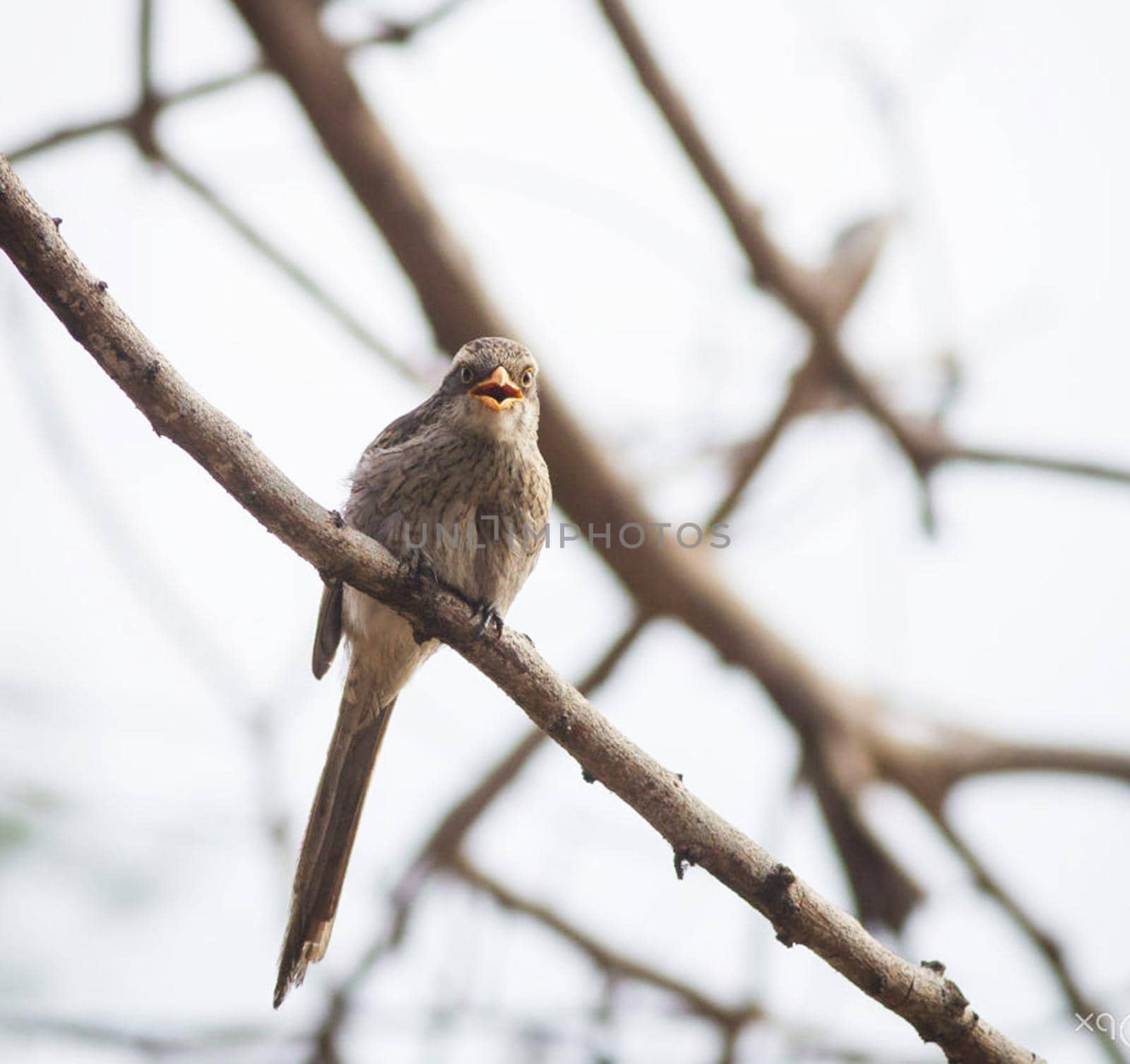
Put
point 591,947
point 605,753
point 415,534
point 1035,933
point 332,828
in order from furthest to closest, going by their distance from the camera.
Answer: point 591,947, point 1035,933, point 332,828, point 415,534, point 605,753

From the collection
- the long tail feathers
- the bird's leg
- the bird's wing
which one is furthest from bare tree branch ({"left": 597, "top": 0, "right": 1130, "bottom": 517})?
the bird's leg

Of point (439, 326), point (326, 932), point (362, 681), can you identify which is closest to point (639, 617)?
point (439, 326)

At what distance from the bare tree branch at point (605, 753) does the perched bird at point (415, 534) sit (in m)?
0.49

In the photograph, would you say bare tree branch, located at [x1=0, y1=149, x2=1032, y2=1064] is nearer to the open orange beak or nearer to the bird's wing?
the open orange beak

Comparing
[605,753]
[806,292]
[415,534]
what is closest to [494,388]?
[415,534]

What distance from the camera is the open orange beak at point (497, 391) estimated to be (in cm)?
367

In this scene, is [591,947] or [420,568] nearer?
[420,568]

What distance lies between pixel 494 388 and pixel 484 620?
1030mm

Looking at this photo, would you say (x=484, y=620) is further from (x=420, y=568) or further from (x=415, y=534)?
(x=415, y=534)

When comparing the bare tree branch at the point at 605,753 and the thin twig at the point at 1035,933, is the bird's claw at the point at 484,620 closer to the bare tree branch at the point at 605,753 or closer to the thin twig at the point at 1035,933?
the bare tree branch at the point at 605,753

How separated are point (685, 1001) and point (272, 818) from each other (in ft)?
6.16

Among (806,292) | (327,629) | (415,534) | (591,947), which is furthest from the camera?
(591,947)

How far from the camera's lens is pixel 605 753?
109 inches

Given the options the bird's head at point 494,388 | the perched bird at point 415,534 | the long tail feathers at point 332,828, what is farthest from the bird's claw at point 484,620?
the long tail feathers at point 332,828
